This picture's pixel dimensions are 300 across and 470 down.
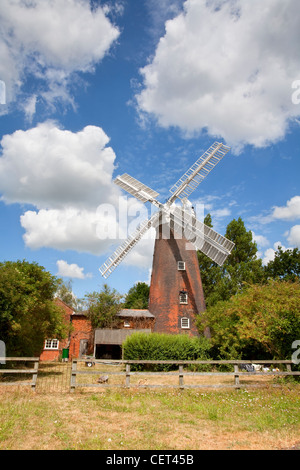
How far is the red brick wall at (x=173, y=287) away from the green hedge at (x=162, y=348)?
2.89 meters

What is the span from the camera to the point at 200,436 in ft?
21.7

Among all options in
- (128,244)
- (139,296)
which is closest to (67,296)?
(139,296)

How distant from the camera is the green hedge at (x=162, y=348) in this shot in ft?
69.2

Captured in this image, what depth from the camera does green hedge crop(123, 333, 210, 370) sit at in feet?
69.2

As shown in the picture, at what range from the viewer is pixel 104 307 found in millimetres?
33656

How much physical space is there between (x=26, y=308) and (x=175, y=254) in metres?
14.4

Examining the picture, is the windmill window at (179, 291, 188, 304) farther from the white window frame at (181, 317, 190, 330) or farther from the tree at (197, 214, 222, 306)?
the tree at (197, 214, 222, 306)

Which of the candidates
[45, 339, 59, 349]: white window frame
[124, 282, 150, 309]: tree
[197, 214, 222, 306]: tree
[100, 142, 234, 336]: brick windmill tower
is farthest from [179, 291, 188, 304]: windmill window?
[124, 282, 150, 309]: tree

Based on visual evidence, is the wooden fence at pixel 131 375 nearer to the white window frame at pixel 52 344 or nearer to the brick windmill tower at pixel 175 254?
the brick windmill tower at pixel 175 254

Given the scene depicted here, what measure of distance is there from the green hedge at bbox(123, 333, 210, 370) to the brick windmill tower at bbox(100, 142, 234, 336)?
9.58ft

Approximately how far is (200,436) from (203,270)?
34230 millimetres
